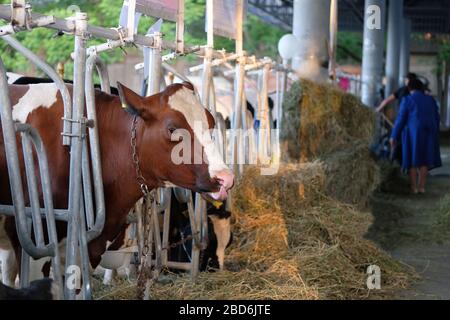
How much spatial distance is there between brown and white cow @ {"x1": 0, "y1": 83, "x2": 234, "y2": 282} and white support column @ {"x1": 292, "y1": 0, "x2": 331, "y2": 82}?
20.9 ft

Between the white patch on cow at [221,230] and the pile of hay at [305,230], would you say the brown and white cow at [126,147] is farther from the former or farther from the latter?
the white patch on cow at [221,230]

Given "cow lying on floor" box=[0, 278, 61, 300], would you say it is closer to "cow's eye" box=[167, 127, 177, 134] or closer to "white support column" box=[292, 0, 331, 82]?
"cow's eye" box=[167, 127, 177, 134]

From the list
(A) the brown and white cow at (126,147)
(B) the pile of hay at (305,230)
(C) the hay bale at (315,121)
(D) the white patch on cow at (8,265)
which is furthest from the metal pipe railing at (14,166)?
(C) the hay bale at (315,121)

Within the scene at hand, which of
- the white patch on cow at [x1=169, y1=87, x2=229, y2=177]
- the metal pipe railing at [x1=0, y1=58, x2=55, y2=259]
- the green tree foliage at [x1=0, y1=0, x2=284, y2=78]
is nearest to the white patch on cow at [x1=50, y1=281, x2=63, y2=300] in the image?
the metal pipe railing at [x1=0, y1=58, x2=55, y2=259]

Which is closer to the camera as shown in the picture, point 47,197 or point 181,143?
point 47,197

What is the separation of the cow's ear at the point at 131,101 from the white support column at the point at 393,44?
17.1 meters

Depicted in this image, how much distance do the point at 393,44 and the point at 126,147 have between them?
18.1 metres

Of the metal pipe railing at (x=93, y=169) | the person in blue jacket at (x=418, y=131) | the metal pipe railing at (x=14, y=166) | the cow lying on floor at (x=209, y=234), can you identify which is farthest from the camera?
the person in blue jacket at (x=418, y=131)

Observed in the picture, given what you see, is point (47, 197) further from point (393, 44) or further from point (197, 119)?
point (393, 44)

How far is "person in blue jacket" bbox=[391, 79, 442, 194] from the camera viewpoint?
39.4ft

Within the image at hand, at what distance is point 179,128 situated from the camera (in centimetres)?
399

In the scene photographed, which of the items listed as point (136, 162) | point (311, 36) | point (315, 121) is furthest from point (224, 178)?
point (311, 36)

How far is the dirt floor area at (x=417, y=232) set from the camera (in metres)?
6.21

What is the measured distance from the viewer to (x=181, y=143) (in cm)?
399
